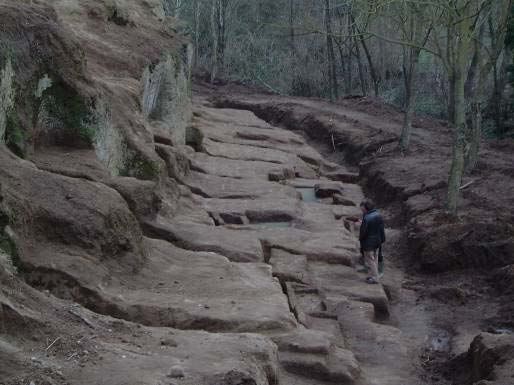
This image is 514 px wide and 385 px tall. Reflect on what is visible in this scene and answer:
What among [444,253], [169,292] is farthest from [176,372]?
[444,253]

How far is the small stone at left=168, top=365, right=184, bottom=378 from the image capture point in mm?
5796

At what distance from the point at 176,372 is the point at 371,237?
6.83 meters

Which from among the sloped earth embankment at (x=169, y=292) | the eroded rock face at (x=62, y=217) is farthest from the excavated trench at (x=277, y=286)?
the eroded rock face at (x=62, y=217)

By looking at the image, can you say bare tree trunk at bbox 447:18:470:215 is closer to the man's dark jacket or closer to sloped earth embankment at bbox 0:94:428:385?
Answer: sloped earth embankment at bbox 0:94:428:385

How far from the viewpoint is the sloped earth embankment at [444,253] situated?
964 cm

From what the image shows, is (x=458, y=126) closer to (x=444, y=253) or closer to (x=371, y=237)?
(x=444, y=253)

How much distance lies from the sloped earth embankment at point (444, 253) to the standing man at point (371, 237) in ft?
1.48

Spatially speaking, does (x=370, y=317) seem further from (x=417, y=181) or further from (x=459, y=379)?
(x=417, y=181)

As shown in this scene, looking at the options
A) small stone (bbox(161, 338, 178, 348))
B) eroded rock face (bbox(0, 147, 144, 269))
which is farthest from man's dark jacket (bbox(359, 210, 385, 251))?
small stone (bbox(161, 338, 178, 348))

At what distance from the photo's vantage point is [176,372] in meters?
5.85

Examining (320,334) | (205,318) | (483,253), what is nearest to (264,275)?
(320,334)

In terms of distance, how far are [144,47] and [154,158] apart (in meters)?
5.80

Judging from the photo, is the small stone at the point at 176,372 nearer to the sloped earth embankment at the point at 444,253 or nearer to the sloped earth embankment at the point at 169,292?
the sloped earth embankment at the point at 169,292

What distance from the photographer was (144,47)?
58.5 feet
